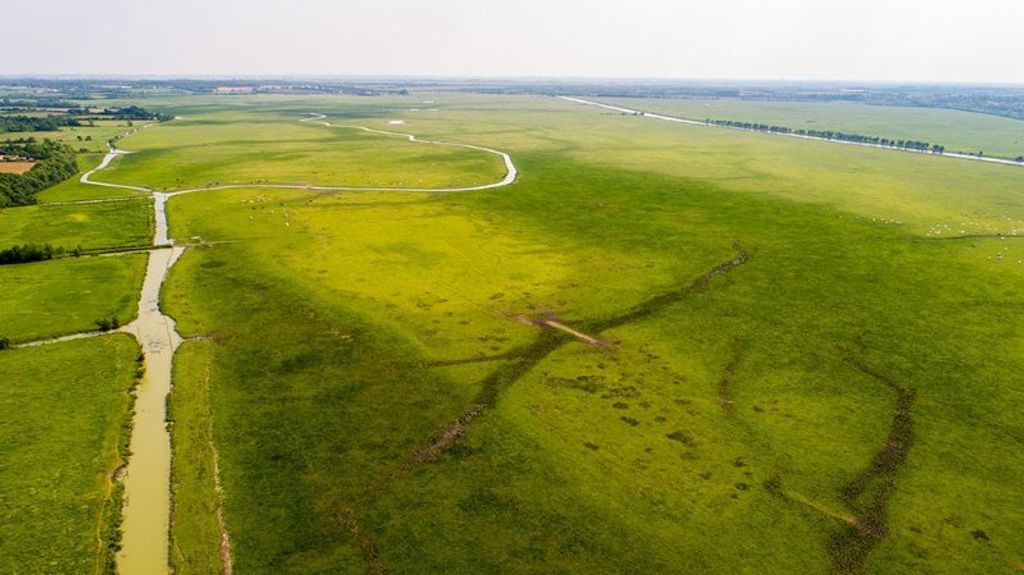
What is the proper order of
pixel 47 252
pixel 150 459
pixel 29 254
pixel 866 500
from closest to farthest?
pixel 866 500, pixel 150 459, pixel 29 254, pixel 47 252

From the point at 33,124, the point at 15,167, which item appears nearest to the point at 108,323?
the point at 15,167

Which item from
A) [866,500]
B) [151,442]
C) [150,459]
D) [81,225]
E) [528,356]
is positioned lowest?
[150,459]

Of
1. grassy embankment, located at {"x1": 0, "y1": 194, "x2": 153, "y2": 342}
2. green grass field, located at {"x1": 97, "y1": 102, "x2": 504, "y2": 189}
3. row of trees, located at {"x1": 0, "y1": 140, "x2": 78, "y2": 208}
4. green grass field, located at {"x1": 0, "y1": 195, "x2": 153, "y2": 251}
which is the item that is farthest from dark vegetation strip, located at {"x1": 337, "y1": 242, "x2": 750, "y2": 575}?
row of trees, located at {"x1": 0, "y1": 140, "x2": 78, "y2": 208}

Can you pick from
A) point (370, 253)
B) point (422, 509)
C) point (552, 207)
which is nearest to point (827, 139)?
point (552, 207)

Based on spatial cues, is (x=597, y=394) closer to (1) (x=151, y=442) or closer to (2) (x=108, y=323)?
(1) (x=151, y=442)

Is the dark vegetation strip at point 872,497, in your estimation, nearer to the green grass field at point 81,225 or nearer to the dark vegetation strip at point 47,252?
the dark vegetation strip at point 47,252

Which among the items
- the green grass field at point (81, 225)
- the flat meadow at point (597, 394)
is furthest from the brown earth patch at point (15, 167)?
the flat meadow at point (597, 394)

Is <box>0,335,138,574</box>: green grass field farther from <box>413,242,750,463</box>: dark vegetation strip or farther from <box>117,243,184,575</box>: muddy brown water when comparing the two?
<box>413,242,750,463</box>: dark vegetation strip
